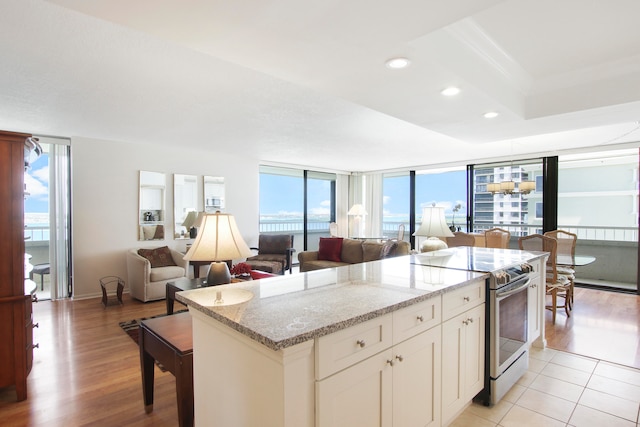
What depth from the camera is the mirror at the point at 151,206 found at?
17.8ft

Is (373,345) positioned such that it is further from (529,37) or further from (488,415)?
(529,37)

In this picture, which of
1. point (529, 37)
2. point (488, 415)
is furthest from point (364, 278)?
point (529, 37)

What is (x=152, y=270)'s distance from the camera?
483 centimetres

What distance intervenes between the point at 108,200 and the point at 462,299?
5.25 m

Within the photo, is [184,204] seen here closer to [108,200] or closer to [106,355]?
[108,200]

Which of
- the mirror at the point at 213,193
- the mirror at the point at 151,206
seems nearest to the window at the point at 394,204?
the mirror at the point at 213,193

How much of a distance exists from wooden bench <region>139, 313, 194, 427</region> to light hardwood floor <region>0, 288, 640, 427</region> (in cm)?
24

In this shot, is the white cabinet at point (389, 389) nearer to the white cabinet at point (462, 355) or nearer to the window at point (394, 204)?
the white cabinet at point (462, 355)

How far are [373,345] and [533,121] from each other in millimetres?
2991

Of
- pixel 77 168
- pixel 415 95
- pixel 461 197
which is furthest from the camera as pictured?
pixel 461 197

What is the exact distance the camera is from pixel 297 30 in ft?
5.43

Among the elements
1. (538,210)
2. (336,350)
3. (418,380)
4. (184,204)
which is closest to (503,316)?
(418,380)

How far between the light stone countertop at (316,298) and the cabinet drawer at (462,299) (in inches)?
2.3

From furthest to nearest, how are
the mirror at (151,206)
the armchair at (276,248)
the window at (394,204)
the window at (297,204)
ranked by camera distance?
the window at (394,204), the window at (297,204), the armchair at (276,248), the mirror at (151,206)
